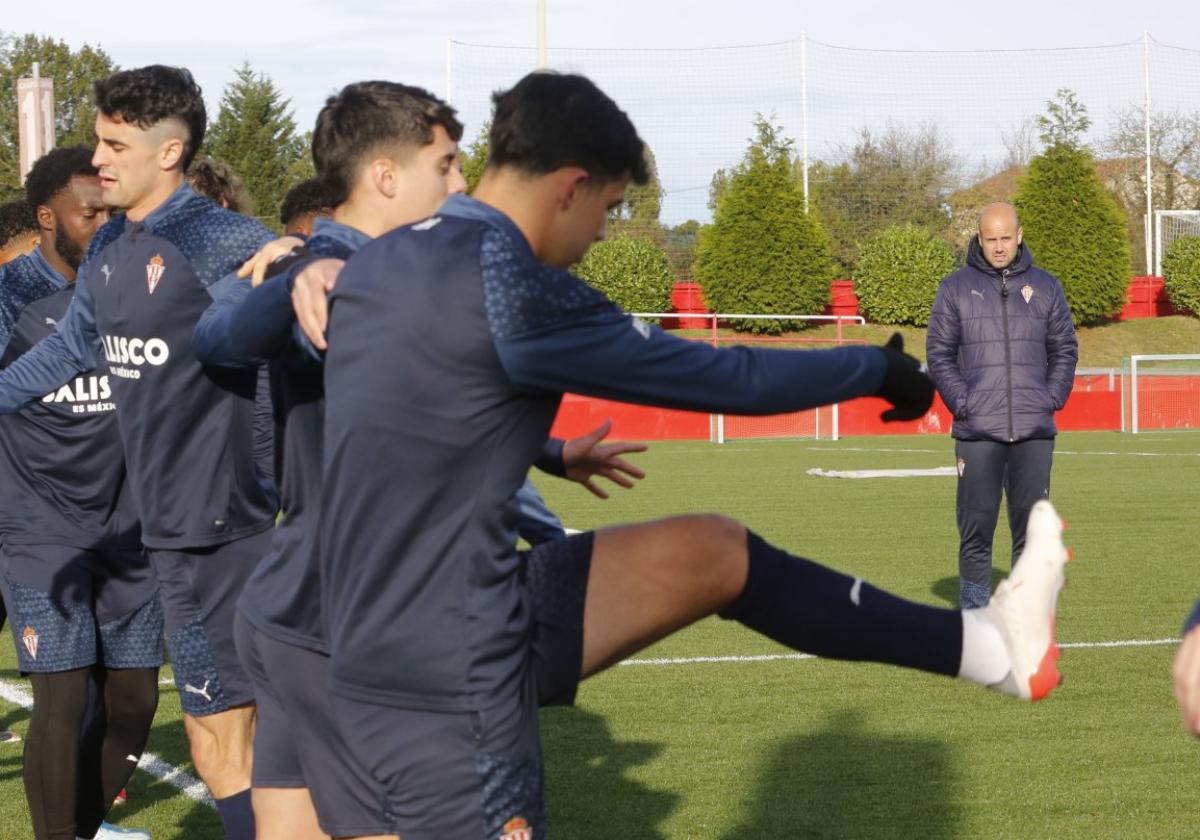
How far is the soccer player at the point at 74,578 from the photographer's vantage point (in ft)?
16.8

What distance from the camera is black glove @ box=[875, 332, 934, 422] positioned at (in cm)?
289

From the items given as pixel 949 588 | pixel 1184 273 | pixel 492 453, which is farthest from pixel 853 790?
pixel 1184 273

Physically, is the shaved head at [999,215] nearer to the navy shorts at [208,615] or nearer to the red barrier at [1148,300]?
the navy shorts at [208,615]

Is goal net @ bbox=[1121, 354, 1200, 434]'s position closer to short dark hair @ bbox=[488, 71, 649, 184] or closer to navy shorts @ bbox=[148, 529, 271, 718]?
navy shorts @ bbox=[148, 529, 271, 718]

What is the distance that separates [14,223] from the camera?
6.50 metres

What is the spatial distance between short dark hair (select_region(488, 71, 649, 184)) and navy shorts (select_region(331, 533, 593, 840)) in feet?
2.43

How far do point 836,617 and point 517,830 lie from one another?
2.27ft

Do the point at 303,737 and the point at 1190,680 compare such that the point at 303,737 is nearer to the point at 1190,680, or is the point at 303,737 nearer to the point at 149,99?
the point at 1190,680

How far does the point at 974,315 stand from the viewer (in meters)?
9.31

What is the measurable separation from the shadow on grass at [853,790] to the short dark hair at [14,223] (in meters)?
3.52

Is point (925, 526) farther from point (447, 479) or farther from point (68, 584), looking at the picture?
point (447, 479)

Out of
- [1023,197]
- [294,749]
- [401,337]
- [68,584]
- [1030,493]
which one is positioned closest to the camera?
[401,337]

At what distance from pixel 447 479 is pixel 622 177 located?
0.62 m

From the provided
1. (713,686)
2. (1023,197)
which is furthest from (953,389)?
(1023,197)
